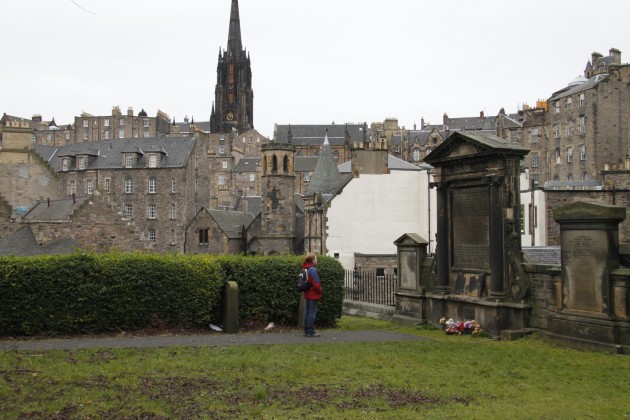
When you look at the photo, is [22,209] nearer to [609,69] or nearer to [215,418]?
[215,418]

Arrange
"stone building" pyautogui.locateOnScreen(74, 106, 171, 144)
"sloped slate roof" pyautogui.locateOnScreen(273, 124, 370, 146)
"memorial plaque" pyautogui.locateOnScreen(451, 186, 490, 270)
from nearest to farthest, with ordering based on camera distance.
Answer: "memorial plaque" pyautogui.locateOnScreen(451, 186, 490, 270) < "sloped slate roof" pyautogui.locateOnScreen(273, 124, 370, 146) < "stone building" pyautogui.locateOnScreen(74, 106, 171, 144)

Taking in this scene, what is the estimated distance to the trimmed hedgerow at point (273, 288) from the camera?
14.7 m

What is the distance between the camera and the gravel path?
11438 mm

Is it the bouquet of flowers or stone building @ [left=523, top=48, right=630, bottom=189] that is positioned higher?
stone building @ [left=523, top=48, right=630, bottom=189]

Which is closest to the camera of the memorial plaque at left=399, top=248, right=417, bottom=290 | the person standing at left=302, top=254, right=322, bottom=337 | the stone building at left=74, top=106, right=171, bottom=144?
the person standing at left=302, top=254, right=322, bottom=337

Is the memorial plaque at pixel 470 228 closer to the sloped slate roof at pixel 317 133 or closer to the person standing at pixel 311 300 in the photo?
→ the person standing at pixel 311 300

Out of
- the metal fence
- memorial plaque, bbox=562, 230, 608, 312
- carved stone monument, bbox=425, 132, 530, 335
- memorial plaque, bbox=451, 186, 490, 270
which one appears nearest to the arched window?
the metal fence

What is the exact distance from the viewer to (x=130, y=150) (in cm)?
6500

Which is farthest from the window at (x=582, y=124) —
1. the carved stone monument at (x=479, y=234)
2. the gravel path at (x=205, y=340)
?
the gravel path at (x=205, y=340)

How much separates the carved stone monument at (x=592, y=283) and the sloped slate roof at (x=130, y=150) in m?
54.4

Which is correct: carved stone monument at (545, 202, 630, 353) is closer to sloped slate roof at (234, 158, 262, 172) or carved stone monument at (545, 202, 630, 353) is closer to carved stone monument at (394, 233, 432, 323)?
carved stone monument at (394, 233, 432, 323)

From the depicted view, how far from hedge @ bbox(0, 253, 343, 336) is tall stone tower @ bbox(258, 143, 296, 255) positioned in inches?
1038

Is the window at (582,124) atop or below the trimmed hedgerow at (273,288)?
atop

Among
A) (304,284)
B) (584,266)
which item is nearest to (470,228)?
(584,266)
